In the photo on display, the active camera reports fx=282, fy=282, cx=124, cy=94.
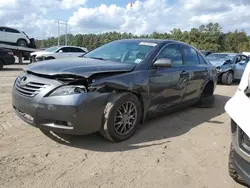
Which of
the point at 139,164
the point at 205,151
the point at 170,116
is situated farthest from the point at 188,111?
the point at 139,164

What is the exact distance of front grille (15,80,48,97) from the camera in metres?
3.57

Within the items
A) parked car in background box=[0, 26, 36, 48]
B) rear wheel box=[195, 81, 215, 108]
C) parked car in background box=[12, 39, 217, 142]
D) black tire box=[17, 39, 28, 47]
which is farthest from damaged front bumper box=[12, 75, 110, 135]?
black tire box=[17, 39, 28, 47]

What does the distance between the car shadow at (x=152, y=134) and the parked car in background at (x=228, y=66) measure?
5.62 metres

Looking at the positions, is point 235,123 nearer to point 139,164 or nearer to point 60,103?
point 139,164

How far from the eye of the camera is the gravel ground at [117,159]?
3000mm

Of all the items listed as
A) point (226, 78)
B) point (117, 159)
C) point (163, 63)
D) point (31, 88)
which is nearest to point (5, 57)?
point (226, 78)

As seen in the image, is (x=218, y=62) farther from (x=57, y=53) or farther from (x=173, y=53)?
(x=57, y=53)

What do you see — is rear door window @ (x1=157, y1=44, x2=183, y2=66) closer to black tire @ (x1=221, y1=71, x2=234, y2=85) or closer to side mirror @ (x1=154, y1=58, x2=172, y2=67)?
side mirror @ (x1=154, y1=58, x2=172, y2=67)

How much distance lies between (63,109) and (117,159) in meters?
0.91

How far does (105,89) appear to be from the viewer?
3707mm

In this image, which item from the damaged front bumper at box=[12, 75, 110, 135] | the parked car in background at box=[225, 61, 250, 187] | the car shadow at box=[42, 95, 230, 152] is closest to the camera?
the parked car in background at box=[225, 61, 250, 187]

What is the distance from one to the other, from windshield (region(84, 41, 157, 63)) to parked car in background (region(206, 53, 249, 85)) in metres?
7.36

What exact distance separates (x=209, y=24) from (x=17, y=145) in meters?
65.1

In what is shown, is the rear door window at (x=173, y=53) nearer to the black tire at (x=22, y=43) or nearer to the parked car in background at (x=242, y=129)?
the parked car in background at (x=242, y=129)
